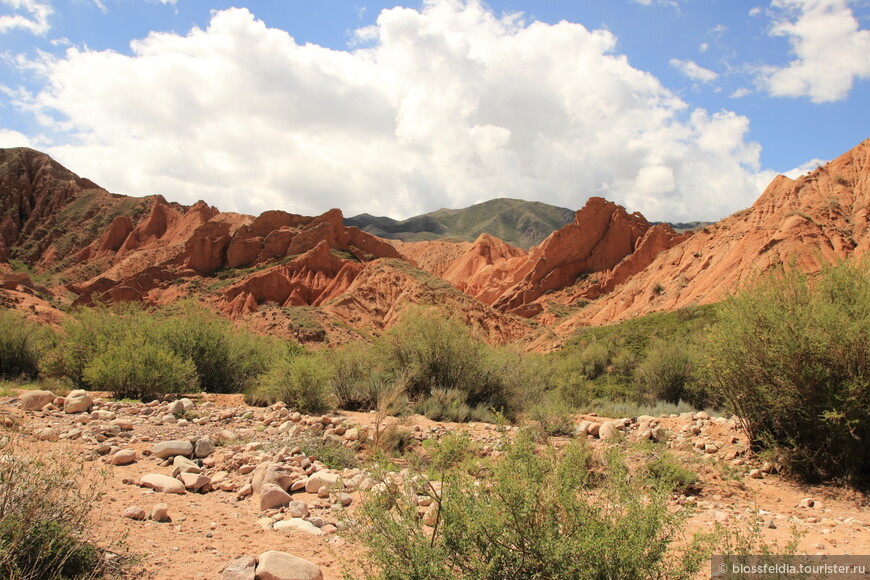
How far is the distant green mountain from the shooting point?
472ft

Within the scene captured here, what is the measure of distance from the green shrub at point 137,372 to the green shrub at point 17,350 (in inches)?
276

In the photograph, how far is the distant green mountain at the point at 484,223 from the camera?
144m

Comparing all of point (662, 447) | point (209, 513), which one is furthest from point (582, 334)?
point (209, 513)

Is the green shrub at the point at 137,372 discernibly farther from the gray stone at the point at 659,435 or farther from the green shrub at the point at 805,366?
the green shrub at the point at 805,366

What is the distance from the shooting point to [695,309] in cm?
3138

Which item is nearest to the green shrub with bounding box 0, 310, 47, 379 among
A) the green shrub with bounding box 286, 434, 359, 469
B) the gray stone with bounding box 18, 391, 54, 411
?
the gray stone with bounding box 18, 391, 54, 411

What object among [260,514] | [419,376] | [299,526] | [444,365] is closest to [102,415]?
[260,514]

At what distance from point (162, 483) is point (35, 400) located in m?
6.17

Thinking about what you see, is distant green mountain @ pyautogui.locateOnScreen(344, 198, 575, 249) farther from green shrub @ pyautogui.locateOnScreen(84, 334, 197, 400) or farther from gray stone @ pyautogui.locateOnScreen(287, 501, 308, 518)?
gray stone @ pyautogui.locateOnScreen(287, 501, 308, 518)

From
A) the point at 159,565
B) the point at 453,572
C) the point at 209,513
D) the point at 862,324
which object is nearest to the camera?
the point at 453,572

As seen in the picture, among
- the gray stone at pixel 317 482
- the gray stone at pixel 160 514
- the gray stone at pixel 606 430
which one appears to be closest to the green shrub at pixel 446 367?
the gray stone at pixel 606 430

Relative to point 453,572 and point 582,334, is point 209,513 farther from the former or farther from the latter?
point 582,334

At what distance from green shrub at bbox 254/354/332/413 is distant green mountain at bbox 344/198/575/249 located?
125 m

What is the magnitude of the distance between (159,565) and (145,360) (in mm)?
10183
